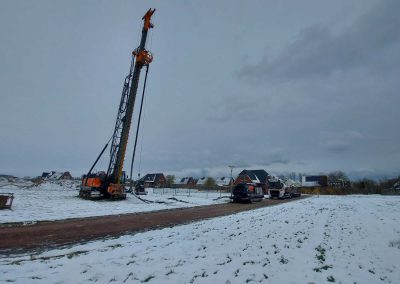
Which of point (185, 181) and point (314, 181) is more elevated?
point (185, 181)

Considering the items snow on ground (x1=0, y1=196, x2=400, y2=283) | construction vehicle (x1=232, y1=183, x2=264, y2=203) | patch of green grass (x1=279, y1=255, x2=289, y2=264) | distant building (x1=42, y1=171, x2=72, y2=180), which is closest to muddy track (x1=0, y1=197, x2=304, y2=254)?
snow on ground (x1=0, y1=196, x2=400, y2=283)

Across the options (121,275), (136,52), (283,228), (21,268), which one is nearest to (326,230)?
(283,228)

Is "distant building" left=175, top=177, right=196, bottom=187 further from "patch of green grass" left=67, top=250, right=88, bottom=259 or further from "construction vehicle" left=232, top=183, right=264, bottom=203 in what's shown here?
"patch of green grass" left=67, top=250, right=88, bottom=259

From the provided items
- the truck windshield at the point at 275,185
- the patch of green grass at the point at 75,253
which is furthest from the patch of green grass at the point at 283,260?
the truck windshield at the point at 275,185

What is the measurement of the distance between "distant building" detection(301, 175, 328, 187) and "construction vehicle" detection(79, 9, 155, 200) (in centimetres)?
10492

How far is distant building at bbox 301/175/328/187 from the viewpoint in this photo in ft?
400

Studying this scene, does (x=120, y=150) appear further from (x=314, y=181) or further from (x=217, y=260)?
(x=314, y=181)

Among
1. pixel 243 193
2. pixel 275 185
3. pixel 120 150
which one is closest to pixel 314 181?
pixel 275 185

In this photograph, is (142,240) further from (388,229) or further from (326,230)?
(388,229)

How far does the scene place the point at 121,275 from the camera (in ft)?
21.8

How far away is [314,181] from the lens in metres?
125

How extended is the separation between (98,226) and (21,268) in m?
7.95

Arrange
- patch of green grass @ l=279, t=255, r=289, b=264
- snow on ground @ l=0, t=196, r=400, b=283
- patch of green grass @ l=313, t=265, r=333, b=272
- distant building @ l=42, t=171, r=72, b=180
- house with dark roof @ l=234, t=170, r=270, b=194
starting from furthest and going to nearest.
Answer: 1. distant building @ l=42, t=171, r=72, b=180
2. house with dark roof @ l=234, t=170, r=270, b=194
3. patch of green grass @ l=279, t=255, r=289, b=264
4. patch of green grass @ l=313, t=265, r=333, b=272
5. snow on ground @ l=0, t=196, r=400, b=283

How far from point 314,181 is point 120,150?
10917 cm
